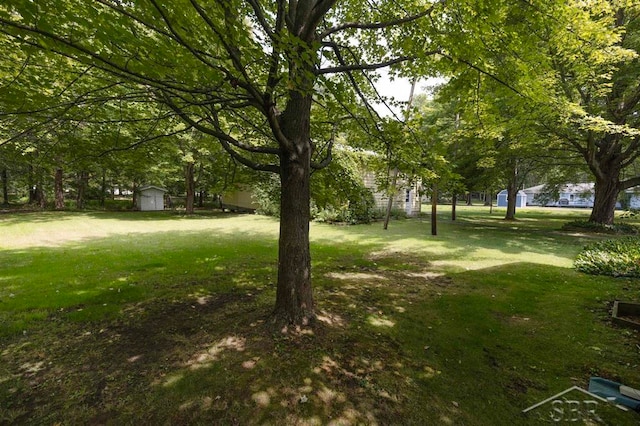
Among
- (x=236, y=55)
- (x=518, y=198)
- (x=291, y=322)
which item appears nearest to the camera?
(x=236, y=55)

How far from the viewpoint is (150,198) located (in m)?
28.7

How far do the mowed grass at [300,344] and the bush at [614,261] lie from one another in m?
0.50

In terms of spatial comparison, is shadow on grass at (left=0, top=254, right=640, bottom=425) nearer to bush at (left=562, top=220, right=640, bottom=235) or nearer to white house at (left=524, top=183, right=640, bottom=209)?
bush at (left=562, top=220, right=640, bottom=235)

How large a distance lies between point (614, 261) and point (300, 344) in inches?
366

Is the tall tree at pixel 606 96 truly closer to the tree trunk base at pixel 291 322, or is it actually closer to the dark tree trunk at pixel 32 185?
the tree trunk base at pixel 291 322

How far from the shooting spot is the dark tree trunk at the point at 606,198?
1522cm

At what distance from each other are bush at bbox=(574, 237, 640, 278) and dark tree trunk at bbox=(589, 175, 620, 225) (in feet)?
25.7

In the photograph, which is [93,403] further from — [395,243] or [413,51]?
[395,243]

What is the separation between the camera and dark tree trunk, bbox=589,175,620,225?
49.9 ft

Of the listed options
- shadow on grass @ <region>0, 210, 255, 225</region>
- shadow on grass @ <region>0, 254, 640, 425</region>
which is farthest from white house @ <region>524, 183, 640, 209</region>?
shadow on grass @ <region>0, 210, 255, 225</region>

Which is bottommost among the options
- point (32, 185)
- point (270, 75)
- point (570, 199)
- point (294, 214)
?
point (294, 214)

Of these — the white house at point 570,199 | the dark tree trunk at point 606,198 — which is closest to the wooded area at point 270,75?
the dark tree trunk at point 606,198

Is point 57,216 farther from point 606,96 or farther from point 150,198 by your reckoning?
point 606,96

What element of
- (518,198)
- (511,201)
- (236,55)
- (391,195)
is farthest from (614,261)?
(518,198)
